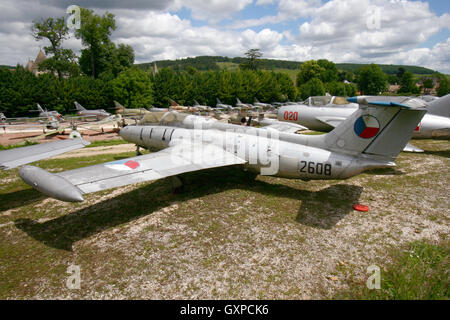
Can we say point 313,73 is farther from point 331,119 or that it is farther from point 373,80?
point 331,119

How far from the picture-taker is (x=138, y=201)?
9562 mm

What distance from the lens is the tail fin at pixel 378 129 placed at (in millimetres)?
7090

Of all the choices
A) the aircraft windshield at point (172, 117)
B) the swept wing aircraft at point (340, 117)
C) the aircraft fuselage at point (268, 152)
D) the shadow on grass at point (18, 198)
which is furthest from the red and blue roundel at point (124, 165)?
the swept wing aircraft at point (340, 117)

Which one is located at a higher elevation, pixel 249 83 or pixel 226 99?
pixel 249 83

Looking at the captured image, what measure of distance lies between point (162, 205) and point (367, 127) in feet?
26.1

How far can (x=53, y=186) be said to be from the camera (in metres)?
5.61

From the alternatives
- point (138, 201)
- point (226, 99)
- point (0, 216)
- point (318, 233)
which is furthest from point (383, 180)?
point (226, 99)

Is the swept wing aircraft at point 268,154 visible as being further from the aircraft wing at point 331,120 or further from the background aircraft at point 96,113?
the background aircraft at point 96,113

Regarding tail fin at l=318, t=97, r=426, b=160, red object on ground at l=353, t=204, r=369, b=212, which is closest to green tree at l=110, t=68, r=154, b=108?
tail fin at l=318, t=97, r=426, b=160

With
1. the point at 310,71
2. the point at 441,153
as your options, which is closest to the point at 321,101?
the point at 441,153

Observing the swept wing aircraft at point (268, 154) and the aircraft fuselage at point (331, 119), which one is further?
the aircraft fuselage at point (331, 119)

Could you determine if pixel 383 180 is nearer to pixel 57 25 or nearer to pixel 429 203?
pixel 429 203

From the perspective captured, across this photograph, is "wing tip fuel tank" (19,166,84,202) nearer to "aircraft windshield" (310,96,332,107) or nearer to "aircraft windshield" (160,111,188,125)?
"aircraft windshield" (160,111,188,125)

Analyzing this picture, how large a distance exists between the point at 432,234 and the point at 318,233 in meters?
3.37
